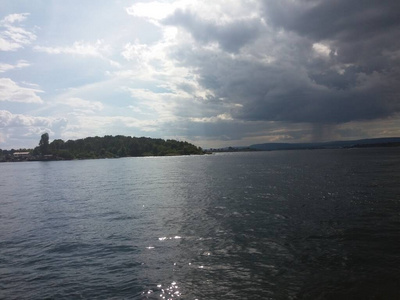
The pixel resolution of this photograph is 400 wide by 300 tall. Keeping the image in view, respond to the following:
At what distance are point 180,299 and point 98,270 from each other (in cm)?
828

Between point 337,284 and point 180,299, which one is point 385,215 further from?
point 180,299

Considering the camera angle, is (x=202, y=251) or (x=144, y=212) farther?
(x=144, y=212)

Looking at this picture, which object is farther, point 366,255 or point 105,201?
point 105,201

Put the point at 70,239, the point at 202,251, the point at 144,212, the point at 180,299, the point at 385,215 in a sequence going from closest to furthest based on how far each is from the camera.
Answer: the point at 180,299 < the point at 202,251 < the point at 70,239 < the point at 385,215 < the point at 144,212

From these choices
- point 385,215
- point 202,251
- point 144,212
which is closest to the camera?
point 202,251

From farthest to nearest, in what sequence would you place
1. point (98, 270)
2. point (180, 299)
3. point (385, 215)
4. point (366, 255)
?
point (385, 215) → point (366, 255) → point (98, 270) → point (180, 299)

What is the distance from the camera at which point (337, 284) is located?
736 inches

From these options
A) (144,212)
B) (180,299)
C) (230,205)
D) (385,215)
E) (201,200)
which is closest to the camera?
(180,299)

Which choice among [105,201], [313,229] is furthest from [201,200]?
[313,229]

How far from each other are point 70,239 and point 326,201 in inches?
1533

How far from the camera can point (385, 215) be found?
3653 centimetres

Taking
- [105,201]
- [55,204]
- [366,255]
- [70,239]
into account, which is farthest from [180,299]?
[55,204]

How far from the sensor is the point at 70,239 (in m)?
30.4

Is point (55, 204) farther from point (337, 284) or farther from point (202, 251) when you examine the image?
point (337, 284)
